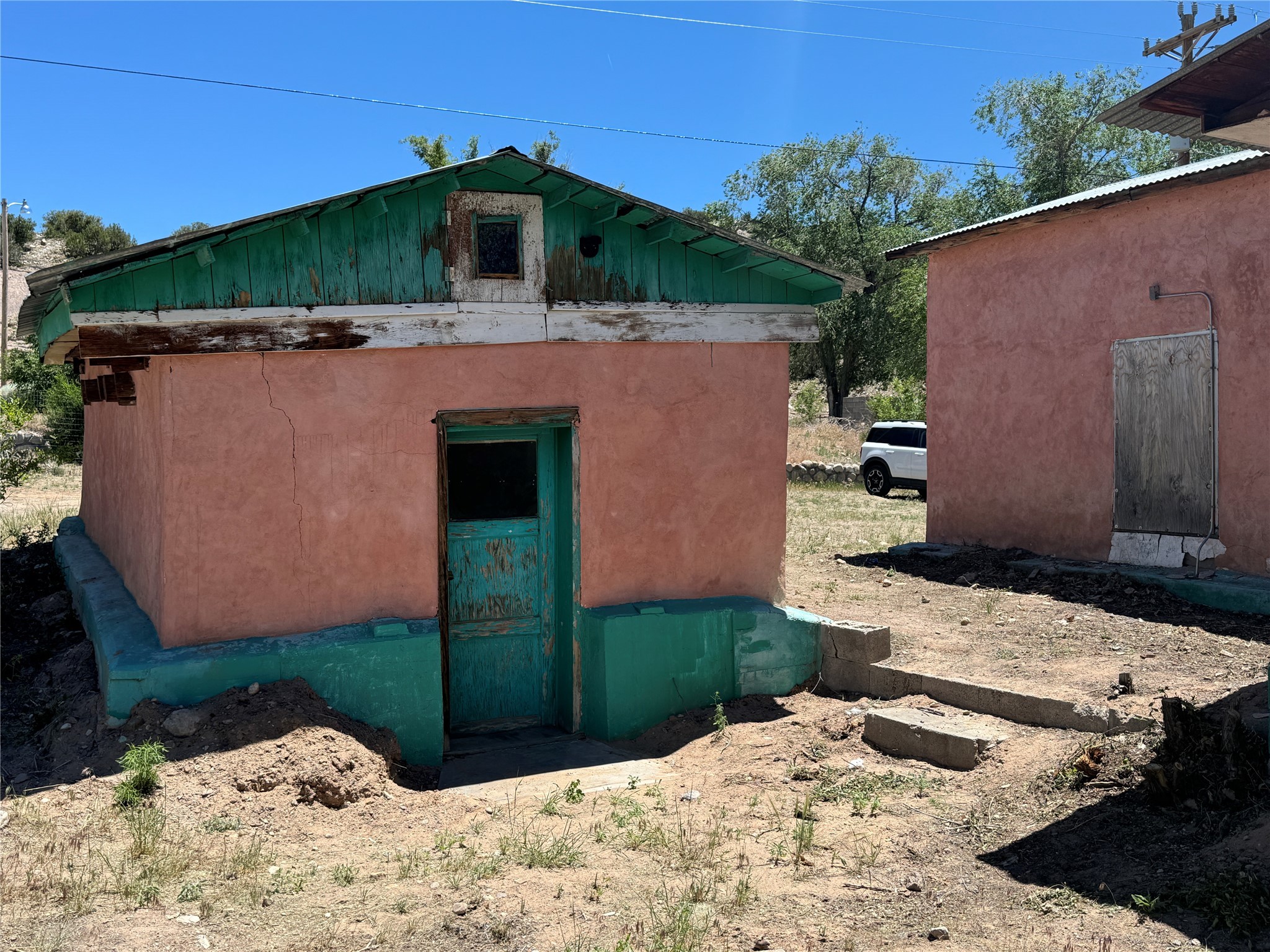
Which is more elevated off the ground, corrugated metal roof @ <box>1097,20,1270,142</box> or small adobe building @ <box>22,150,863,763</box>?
corrugated metal roof @ <box>1097,20,1270,142</box>

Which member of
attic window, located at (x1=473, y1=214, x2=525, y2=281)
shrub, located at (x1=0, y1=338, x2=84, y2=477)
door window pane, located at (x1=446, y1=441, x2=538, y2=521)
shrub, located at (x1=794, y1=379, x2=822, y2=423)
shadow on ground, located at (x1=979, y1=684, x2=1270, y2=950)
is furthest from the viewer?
shrub, located at (x1=794, y1=379, x2=822, y2=423)

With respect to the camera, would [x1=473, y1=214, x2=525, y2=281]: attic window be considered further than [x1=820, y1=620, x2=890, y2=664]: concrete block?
No

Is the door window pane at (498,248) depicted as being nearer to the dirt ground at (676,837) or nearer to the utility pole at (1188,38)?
the dirt ground at (676,837)

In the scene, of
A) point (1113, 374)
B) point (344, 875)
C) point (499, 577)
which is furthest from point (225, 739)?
point (1113, 374)

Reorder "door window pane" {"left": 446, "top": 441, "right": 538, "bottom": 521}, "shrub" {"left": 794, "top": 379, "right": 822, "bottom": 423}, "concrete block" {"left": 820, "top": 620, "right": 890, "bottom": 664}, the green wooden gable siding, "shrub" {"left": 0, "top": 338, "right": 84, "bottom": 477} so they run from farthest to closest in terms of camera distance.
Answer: "shrub" {"left": 794, "top": 379, "right": 822, "bottom": 423}, "shrub" {"left": 0, "top": 338, "right": 84, "bottom": 477}, "concrete block" {"left": 820, "top": 620, "right": 890, "bottom": 664}, "door window pane" {"left": 446, "top": 441, "right": 538, "bottom": 521}, the green wooden gable siding

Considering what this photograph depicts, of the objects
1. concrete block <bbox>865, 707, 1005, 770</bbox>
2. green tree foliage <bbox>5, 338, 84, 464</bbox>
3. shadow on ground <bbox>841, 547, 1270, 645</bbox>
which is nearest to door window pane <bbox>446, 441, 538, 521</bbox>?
concrete block <bbox>865, 707, 1005, 770</bbox>

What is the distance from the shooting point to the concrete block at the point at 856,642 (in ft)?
25.9

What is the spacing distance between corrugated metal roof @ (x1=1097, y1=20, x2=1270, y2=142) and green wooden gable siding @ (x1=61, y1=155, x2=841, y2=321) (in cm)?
267

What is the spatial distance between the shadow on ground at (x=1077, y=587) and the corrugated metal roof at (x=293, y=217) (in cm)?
419

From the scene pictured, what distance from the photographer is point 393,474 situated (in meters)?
7.20

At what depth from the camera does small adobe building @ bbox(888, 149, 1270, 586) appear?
32.6 feet

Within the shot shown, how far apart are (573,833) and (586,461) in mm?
2897

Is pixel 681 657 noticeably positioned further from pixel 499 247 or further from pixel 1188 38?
A: pixel 1188 38

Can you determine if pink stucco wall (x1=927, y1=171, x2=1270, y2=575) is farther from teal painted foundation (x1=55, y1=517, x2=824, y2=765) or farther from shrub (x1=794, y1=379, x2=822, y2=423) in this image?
shrub (x1=794, y1=379, x2=822, y2=423)
